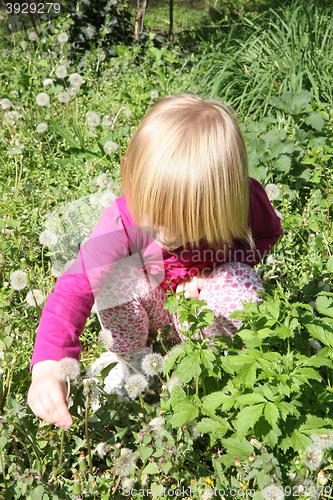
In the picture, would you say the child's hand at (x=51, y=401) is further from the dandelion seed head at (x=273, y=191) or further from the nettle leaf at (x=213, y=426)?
the dandelion seed head at (x=273, y=191)

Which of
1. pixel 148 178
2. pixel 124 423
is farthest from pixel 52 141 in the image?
pixel 124 423

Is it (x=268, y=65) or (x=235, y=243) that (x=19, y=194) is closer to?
(x=235, y=243)

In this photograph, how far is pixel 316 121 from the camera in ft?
8.58

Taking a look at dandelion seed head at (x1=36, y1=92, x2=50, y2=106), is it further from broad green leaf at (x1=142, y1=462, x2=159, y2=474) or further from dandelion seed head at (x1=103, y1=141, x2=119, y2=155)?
broad green leaf at (x1=142, y1=462, x2=159, y2=474)

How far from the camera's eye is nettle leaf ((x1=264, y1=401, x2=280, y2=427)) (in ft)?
3.67

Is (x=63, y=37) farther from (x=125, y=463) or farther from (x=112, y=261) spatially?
(x=125, y=463)

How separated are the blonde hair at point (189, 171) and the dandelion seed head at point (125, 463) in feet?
2.12

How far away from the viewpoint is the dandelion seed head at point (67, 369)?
1255mm

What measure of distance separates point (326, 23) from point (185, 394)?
333cm

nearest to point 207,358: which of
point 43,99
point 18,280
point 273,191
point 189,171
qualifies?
point 189,171

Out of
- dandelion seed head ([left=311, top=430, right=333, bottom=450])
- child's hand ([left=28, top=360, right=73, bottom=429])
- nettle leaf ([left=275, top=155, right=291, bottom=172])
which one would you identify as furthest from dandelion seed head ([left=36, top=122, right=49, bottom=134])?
dandelion seed head ([left=311, top=430, right=333, bottom=450])

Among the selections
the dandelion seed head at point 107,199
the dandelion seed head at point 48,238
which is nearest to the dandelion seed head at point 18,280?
the dandelion seed head at point 48,238

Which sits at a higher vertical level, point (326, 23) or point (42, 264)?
point (326, 23)

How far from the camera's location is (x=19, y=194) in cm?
260
